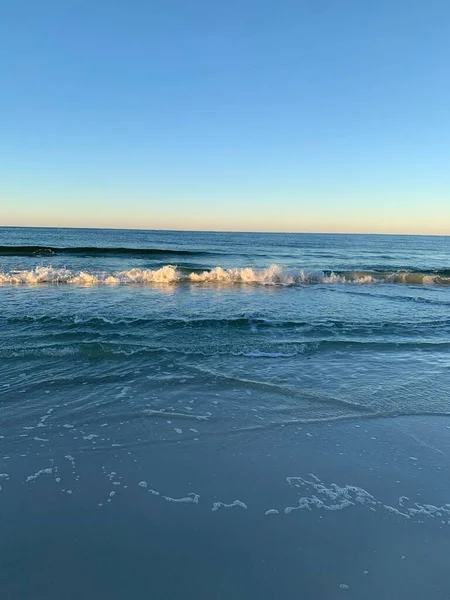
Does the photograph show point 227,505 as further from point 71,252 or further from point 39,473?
point 71,252

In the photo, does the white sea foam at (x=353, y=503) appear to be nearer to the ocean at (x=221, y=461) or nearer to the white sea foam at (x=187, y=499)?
the ocean at (x=221, y=461)

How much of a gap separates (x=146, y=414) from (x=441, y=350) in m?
6.56

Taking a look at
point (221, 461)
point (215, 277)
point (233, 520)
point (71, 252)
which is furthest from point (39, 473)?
point (71, 252)

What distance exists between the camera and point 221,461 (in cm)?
447

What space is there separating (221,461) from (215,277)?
16065 millimetres

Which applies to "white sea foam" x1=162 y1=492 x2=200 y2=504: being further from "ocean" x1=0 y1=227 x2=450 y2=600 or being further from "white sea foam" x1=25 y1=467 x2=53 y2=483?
"white sea foam" x1=25 y1=467 x2=53 y2=483

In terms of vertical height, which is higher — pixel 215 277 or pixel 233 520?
pixel 215 277

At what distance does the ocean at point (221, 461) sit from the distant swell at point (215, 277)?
303 inches

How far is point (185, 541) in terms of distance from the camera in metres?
Result: 3.28

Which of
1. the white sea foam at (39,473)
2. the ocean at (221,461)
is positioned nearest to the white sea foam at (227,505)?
the ocean at (221,461)

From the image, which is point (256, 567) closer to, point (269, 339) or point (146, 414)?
point (146, 414)

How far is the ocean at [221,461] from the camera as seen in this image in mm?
2998

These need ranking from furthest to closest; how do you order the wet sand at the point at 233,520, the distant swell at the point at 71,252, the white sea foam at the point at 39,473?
1. the distant swell at the point at 71,252
2. the white sea foam at the point at 39,473
3. the wet sand at the point at 233,520

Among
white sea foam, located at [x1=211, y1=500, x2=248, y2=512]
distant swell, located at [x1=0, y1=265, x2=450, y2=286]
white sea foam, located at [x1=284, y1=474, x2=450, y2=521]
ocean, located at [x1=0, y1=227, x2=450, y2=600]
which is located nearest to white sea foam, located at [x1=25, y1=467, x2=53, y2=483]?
ocean, located at [x1=0, y1=227, x2=450, y2=600]
